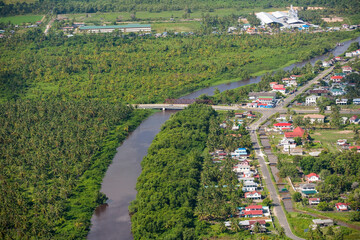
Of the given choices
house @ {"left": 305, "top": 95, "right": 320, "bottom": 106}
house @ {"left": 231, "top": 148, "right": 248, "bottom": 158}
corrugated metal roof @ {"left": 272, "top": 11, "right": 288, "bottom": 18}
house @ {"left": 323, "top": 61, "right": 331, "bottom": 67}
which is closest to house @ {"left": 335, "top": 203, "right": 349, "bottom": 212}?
house @ {"left": 231, "top": 148, "right": 248, "bottom": 158}

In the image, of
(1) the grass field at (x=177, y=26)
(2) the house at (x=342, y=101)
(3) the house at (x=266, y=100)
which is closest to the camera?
(2) the house at (x=342, y=101)

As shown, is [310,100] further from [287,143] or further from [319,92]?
[287,143]

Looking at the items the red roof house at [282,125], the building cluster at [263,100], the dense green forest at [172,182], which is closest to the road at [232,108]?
the building cluster at [263,100]

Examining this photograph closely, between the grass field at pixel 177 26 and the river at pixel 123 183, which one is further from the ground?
the grass field at pixel 177 26

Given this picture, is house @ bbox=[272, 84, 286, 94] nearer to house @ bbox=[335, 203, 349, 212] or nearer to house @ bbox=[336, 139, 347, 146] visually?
house @ bbox=[336, 139, 347, 146]

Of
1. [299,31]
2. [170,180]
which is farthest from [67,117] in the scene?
[299,31]

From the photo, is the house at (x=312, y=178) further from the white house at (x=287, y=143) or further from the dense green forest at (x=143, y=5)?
the dense green forest at (x=143, y=5)

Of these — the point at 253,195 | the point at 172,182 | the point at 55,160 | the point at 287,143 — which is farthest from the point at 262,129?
the point at 55,160
